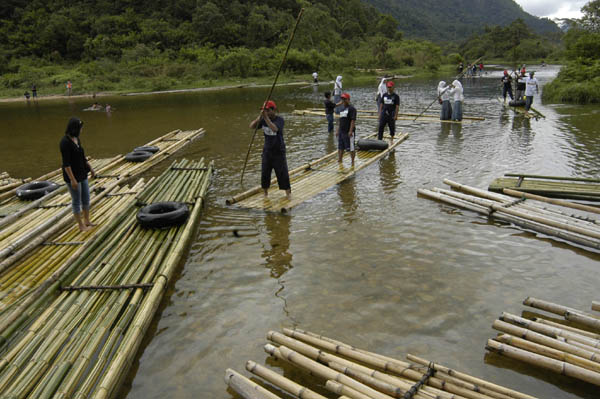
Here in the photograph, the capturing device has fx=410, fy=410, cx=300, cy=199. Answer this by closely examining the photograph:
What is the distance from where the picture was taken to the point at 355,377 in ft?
12.9

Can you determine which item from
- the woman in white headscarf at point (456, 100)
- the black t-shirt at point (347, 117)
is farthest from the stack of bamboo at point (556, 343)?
the woman in white headscarf at point (456, 100)

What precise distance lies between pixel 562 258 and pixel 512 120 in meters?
14.2

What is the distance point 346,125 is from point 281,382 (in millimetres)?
8385

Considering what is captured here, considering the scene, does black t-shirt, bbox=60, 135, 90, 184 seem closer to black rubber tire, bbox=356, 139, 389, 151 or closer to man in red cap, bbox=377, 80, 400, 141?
black rubber tire, bbox=356, 139, 389, 151

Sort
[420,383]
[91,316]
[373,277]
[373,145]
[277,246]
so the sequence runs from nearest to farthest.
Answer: [420,383]
[91,316]
[373,277]
[277,246]
[373,145]

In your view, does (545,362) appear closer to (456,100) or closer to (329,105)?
(329,105)

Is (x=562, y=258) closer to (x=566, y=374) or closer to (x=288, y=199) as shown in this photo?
(x=566, y=374)

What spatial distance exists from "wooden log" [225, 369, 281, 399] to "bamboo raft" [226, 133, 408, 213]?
195 inches

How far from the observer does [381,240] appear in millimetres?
7430

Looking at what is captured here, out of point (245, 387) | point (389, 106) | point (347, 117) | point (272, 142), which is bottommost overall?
point (245, 387)

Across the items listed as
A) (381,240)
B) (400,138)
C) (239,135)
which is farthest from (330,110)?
(381,240)

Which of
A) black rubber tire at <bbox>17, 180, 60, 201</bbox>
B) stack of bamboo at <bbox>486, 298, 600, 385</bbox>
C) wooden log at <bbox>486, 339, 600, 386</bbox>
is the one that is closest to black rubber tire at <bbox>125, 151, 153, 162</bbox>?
black rubber tire at <bbox>17, 180, 60, 201</bbox>

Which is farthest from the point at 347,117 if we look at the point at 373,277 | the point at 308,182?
the point at 373,277

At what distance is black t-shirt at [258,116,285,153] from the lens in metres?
8.49
